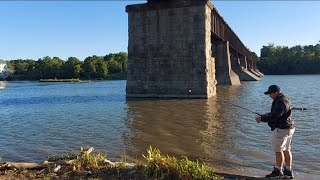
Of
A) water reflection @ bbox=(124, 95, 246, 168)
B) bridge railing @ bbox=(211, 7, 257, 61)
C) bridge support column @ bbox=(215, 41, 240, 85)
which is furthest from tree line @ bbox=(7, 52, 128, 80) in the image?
water reflection @ bbox=(124, 95, 246, 168)

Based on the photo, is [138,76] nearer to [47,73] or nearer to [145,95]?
[145,95]

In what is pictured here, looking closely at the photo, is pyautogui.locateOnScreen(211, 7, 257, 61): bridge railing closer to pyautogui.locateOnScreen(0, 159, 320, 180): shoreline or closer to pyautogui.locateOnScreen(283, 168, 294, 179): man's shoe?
pyautogui.locateOnScreen(283, 168, 294, 179): man's shoe

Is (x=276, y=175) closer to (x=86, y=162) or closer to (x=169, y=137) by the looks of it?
(x=86, y=162)

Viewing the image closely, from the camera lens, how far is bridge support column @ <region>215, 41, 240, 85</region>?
53156mm

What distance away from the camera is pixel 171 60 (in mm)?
31922

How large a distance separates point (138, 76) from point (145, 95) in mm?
1878

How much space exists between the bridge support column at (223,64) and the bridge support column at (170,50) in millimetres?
20007

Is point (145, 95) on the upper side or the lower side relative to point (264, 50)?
lower

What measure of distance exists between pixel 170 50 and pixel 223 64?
78.8ft

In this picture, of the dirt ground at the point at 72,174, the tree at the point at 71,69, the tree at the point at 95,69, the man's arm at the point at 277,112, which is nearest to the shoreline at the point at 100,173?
the dirt ground at the point at 72,174

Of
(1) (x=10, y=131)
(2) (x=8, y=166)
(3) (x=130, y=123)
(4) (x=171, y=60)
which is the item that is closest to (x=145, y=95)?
(4) (x=171, y=60)

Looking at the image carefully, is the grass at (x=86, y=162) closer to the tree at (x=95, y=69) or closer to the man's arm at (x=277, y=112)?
the man's arm at (x=277, y=112)

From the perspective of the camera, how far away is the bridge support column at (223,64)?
53156 mm

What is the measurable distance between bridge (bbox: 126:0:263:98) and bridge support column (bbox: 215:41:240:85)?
19.6m
